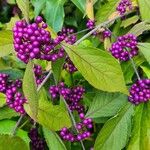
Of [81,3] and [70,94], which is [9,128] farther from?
[81,3]

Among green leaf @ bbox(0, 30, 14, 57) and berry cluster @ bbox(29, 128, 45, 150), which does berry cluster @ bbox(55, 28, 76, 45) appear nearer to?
green leaf @ bbox(0, 30, 14, 57)

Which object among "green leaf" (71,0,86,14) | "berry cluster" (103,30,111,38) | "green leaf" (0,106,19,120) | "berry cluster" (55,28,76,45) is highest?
"green leaf" (71,0,86,14)

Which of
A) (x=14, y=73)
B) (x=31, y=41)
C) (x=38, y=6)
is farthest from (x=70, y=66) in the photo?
(x=38, y=6)

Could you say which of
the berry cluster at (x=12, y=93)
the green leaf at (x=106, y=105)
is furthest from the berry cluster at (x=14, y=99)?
the green leaf at (x=106, y=105)

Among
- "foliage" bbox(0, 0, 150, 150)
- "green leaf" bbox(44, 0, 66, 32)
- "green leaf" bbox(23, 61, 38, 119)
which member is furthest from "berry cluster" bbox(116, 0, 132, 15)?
"green leaf" bbox(23, 61, 38, 119)

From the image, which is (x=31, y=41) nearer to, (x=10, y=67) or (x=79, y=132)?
(x=79, y=132)

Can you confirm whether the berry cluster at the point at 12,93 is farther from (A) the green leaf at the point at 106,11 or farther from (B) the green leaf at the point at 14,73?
(A) the green leaf at the point at 106,11

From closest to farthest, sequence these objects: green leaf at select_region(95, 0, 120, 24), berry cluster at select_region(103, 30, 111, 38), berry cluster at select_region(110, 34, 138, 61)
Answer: berry cluster at select_region(110, 34, 138, 61) → berry cluster at select_region(103, 30, 111, 38) → green leaf at select_region(95, 0, 120, 24)

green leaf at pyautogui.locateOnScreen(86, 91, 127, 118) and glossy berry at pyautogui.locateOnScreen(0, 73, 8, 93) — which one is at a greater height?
glossy berry at pyautogui.locateOnScreen(0, 73, 8, 93)
